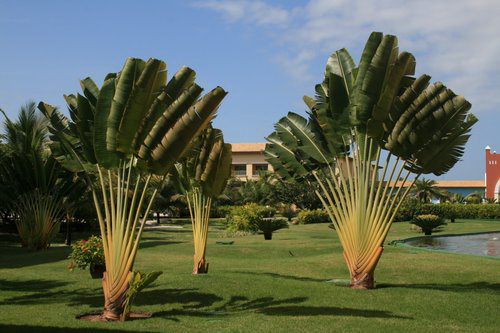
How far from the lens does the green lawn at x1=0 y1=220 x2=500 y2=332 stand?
27.1ft

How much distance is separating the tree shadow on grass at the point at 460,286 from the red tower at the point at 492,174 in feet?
191

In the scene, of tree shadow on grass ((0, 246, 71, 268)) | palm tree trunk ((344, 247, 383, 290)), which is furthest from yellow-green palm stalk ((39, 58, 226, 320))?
tree shadow on grass ((0, 246, 71, 268))

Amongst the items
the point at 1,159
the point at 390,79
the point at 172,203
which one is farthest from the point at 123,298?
the point at 172,203

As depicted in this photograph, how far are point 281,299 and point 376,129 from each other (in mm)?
3833

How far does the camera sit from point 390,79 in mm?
10562

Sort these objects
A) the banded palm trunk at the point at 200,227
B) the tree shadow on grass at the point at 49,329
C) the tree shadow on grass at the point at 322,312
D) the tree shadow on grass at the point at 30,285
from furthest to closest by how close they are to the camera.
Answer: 1. the banded palm trunk at the point at 200,227
2. the tree shadow on grass at the point at 30,285
3. the tree shadow on grass at the point at 322,312
4. the tree shadow on grass at the point at 49,329

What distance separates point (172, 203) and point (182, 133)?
133 feet

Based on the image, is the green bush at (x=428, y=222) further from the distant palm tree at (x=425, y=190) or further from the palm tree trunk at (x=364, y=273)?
the distant palm tree at (x=425, y=190)

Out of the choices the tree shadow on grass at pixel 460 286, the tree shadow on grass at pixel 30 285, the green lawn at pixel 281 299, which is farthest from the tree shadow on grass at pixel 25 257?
the tree shadow on grass at pixel 460 286

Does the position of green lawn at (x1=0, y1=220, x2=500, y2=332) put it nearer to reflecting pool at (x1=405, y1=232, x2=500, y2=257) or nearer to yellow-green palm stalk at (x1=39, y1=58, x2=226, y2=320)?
yellow-green palm stalk at (x1=39, y1=58, x2=226, y2=320)

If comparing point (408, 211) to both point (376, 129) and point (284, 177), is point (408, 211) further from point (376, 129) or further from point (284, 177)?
point (376, 129)

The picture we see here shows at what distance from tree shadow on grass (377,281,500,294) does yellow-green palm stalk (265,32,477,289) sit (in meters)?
1.01

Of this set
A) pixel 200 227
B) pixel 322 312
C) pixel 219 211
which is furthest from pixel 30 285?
pixel 219 211

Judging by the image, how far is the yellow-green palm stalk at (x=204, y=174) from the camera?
13.0 metres
